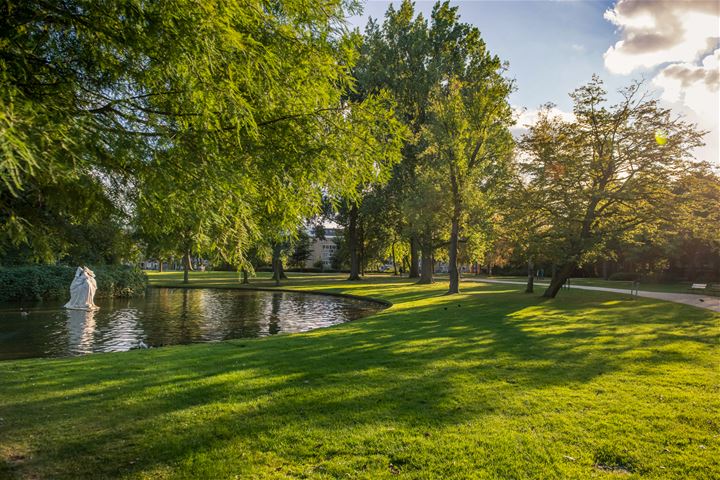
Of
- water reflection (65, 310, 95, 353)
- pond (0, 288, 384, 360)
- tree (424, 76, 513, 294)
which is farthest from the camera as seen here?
tree (424, 76, 513, 294)

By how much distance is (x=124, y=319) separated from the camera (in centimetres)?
1680

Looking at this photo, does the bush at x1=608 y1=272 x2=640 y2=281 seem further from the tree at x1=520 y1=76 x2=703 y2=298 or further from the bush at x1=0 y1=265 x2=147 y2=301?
the bush at x1=0 y1=265 x2=147 y2=301

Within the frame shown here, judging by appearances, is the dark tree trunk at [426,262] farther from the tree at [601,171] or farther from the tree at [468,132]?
the tree at [601,171]

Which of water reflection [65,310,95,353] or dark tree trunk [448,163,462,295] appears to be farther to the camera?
dark tree trunk [448,163,462,295]

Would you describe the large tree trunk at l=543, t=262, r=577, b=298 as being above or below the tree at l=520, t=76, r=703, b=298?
below

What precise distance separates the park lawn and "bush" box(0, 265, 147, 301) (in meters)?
14.5

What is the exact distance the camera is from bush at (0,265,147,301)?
864 inches

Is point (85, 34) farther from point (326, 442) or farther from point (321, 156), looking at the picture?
point (326, 442)

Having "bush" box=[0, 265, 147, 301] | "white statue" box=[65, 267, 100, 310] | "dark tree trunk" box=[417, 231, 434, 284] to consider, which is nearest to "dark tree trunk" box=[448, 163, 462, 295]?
"dark tree trunk" box=[417, 231, 434, 284]

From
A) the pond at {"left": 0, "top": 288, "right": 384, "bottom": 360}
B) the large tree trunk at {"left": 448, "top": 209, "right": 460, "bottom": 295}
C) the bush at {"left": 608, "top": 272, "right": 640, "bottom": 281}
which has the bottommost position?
the pond at {"left": 0, "top": 288, "right": 384, "bottom": 360}

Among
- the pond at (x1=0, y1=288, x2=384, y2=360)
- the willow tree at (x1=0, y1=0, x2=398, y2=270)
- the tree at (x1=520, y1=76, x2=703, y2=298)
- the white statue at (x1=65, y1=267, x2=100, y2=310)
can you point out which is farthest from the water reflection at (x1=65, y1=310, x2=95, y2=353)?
the tree at (x1=520, y1=76, x2=703, y2=298)

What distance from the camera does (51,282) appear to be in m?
23.1

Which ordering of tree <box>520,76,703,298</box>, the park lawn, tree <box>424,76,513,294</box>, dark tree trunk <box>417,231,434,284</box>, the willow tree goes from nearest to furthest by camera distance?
1. the willow tree
2. the park lawn
3. tree <box>520,76,703,298</box>
4. tree <box>424,76,513,294</box>
5. dark tree trunk <box>417,231,434,284</box>

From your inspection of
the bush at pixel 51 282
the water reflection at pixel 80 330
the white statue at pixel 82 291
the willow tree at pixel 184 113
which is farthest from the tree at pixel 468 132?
the willow tree at pixel 184 113
